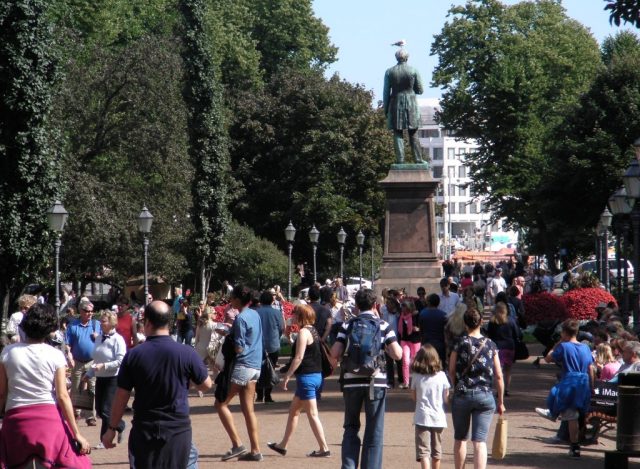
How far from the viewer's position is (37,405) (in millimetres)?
8953

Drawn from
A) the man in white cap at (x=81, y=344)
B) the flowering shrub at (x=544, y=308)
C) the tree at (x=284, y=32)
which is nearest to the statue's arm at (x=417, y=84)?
the flowering shrub at (x=544, y=308)

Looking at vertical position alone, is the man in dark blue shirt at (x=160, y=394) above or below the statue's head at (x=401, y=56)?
below

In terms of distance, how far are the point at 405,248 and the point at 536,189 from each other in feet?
74.1

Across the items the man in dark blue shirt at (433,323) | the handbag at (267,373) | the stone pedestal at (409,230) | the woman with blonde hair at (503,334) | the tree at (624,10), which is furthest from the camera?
the stone pedestal at (409,230)

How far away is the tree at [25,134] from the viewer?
32.9 m

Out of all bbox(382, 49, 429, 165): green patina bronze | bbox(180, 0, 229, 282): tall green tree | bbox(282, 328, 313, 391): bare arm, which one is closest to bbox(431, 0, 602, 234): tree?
bbox(180, 0, 229, 282): tall green tree

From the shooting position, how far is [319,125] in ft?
209

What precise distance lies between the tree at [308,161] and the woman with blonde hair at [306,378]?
46046 mm

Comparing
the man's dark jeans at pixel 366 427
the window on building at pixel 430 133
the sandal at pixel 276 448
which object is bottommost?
the sandal at pixel 276 448

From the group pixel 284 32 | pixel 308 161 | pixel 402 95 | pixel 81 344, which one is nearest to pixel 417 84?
pixel 402 95

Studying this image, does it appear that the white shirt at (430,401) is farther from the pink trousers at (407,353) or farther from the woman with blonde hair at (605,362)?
the pink trousers at (407,353)

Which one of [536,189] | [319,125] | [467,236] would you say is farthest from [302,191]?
[467,236]

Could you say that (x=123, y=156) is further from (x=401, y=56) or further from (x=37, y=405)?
(x=37, y=405)

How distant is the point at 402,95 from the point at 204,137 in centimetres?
2306
